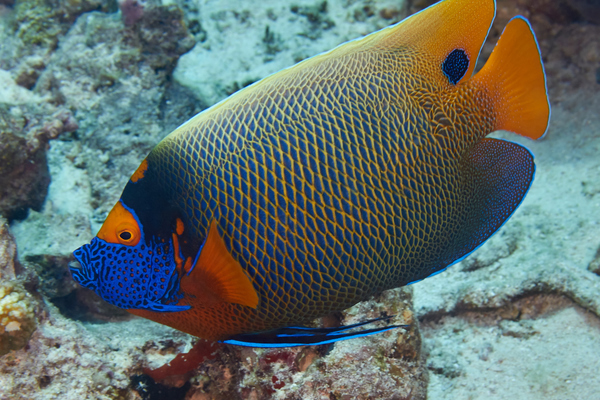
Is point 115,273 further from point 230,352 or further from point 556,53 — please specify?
point 556,53

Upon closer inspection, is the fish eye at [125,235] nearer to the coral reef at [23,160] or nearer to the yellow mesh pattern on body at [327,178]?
the yellow mesh pattern on body at [327,178]

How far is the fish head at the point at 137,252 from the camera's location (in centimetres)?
126

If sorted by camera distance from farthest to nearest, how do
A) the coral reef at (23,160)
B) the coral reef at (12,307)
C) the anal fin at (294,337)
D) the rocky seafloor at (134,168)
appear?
1. the coral reef at (23,160)
2. the rocky seafloor at (134,168)
3. the coral reef at (12,307)
4. the anal fin at (294,337)

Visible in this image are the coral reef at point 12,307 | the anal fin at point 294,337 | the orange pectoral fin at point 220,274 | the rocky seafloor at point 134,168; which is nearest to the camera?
the orange pectoral fin at point 220,274

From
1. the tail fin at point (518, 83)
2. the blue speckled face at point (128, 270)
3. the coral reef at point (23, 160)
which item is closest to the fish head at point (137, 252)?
the blue speckled face at point (128, 270)

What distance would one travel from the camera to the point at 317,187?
1217mm

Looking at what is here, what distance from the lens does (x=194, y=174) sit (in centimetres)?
127

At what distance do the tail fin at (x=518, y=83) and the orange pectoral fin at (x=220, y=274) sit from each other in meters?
1.17

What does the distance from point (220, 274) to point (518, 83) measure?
1354 millimetres

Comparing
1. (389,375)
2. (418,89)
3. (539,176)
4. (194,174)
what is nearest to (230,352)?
(389,375)

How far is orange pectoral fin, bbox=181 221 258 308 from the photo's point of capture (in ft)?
3.91

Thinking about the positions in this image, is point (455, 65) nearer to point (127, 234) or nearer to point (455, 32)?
point (455, 32)

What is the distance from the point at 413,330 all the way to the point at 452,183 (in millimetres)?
1070

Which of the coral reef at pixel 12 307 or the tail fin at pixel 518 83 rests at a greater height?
the tail fin at pixel 518 83
